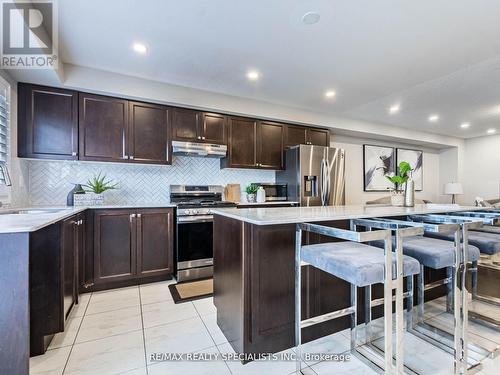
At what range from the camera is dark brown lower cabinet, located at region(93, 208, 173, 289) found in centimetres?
274

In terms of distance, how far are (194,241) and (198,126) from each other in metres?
1.58

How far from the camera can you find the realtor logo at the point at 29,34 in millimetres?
1711

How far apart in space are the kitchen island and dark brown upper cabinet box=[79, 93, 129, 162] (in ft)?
6.36

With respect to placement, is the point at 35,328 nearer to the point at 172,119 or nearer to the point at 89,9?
the point at 89,9

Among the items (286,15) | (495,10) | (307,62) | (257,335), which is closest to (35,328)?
(257,335)

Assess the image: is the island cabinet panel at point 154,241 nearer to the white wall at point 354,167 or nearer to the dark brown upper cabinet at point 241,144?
the dark brown upper cabinet at point 241,144

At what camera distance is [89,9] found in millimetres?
1865

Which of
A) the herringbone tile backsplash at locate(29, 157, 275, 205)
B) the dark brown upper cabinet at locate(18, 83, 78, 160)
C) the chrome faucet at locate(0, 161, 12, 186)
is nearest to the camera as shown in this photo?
the chrome faucet at locate(0, 161, 12, 186)

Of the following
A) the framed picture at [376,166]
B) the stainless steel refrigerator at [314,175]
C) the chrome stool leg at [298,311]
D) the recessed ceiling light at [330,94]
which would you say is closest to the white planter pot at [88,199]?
the chrome stool leg at [298,311]

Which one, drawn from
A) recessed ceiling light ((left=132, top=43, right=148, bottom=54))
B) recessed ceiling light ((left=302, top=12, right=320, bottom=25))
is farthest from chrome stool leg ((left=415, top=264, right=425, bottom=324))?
recessed ceiling light ((left=132, top=43, right=148, bottom=54))

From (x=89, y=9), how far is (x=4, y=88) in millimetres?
1307

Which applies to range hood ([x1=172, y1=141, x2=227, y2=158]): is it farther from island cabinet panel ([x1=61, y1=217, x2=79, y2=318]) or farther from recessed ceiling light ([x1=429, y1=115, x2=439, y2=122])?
recessed ceiling light ([x1=429, y1=115, x2=439, y2=122])

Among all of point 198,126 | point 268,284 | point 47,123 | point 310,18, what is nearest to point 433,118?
point 310,18

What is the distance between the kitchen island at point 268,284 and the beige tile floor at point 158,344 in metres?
0.12
